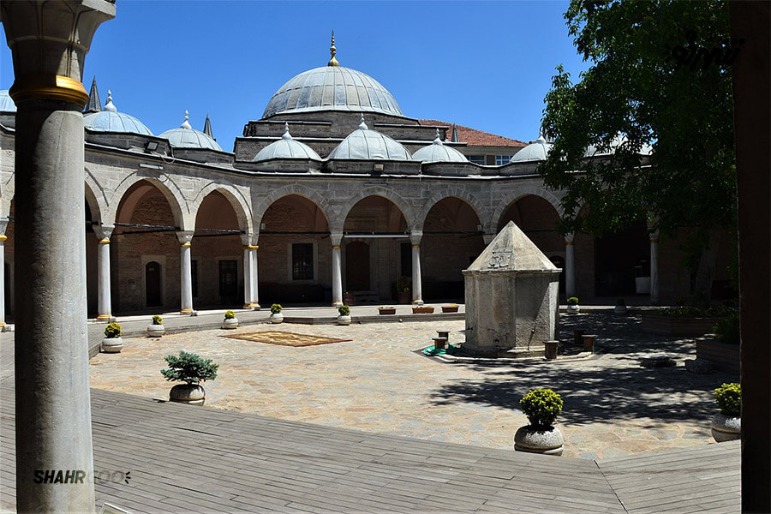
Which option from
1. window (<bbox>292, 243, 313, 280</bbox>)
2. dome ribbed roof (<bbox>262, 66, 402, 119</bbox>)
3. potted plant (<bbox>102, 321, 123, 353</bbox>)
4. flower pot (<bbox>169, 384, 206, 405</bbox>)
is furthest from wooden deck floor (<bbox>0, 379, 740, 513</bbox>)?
dome ribbed roof (<bbox>262, 66, 402, 119</bbox>)

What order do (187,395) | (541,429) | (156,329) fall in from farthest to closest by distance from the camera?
(156,329) → (187,395) → (541,429)

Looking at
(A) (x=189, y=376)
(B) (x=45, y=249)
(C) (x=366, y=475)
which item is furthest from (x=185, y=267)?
(B) (x=45, y=249)

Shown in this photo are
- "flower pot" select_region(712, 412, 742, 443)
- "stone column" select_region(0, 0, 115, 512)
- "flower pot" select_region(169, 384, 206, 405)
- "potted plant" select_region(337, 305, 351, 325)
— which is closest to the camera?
"stone column" select_region(0, 0, 115, 512)

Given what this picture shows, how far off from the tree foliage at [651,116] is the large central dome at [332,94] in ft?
53.0

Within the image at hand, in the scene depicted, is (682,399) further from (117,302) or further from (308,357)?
(117,302)

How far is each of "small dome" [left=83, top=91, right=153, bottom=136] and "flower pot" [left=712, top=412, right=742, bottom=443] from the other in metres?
18.5

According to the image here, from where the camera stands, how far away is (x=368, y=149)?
2623 centimetres

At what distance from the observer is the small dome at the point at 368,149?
85.0 ft

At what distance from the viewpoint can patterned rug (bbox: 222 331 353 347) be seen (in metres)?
15.4

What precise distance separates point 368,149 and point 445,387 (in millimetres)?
17757

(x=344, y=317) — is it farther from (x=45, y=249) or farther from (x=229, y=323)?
(x=45, y=249)

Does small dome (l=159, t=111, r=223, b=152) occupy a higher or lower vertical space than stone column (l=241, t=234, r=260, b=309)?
higher

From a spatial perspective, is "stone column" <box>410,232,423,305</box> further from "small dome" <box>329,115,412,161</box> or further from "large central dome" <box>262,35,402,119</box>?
"large central dome" <box>262,35,402,119</box>

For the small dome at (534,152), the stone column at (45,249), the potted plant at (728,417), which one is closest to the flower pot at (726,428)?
the potted plant at (728,417)
